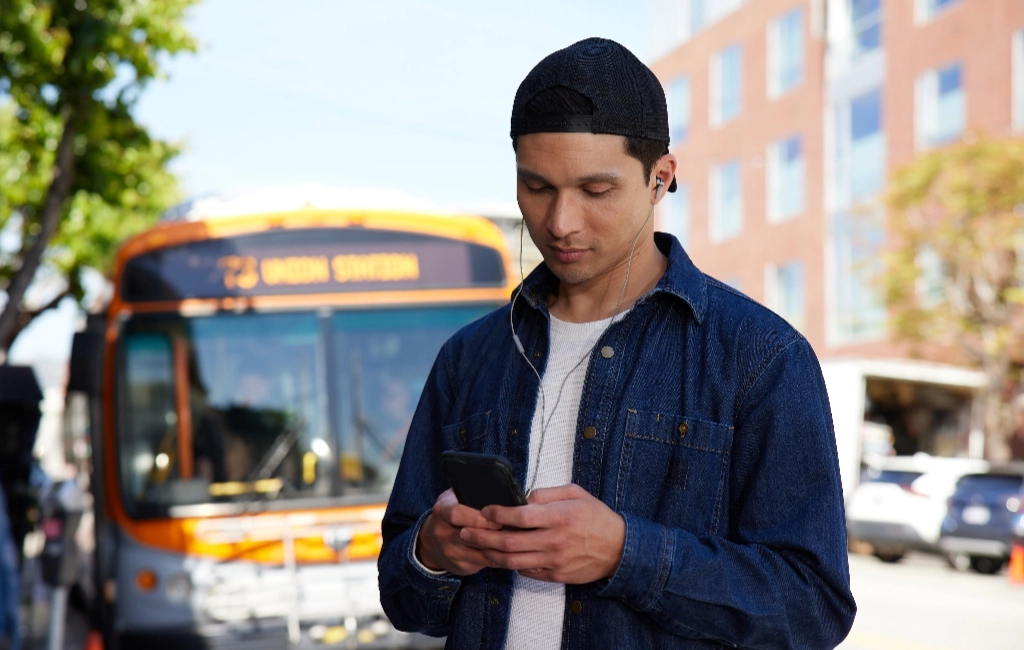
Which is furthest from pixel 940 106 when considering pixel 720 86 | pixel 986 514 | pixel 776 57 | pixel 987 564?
pixel 986 514

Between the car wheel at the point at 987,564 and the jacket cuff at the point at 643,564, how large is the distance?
1827cm

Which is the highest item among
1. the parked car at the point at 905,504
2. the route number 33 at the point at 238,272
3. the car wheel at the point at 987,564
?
the route number 33 at the point at 238,272

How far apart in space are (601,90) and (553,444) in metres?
0.61

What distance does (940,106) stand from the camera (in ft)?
98.8

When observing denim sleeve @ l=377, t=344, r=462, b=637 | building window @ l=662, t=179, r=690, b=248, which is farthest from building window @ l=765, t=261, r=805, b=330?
denim sleeve @ l=377, t=344, r=462, b=637

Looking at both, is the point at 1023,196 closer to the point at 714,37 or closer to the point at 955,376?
the point at 955,376

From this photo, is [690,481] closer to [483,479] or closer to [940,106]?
[483,479]

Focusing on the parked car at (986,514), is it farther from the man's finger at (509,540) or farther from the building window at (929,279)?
the man's finger at (509,540)

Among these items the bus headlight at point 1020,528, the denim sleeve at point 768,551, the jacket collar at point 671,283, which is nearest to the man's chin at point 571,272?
the jacket collar at point 671,283

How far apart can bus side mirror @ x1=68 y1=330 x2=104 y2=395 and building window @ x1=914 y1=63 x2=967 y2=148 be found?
2418cm

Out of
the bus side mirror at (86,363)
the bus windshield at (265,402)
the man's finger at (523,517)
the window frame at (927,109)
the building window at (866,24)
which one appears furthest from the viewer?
the building window at (866,24)

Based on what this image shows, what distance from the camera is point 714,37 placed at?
1608 inches

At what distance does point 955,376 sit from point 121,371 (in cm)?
2311

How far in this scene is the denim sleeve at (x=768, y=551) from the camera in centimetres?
208
